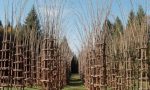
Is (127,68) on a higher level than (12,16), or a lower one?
lower

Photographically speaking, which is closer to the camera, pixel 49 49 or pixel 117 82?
pixel 49 49

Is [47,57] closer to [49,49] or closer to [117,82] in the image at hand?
[49,49]

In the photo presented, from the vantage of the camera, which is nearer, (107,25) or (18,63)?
(18,63)

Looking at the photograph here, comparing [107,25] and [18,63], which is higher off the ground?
[107,25]

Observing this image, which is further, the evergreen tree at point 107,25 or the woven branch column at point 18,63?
the woven branch column at point 18,63

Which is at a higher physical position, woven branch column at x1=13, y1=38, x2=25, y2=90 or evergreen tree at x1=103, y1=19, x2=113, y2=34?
evergreen tree at x1=103, y1=19, x2=113, y2=34

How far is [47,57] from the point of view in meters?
11.3

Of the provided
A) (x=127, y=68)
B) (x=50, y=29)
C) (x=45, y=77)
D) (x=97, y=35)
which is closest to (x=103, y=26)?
(x=97, y=35)

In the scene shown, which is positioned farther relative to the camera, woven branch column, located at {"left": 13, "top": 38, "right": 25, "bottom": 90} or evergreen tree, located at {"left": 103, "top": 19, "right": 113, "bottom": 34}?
woven branch column, located at {"left": 13, "top": 38, "right": 25, "bottom": 90}

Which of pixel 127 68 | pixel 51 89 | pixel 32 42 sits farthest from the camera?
pixel 32 42

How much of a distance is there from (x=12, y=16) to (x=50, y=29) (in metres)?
1.40

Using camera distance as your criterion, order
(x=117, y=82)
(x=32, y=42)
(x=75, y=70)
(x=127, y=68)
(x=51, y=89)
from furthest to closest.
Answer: (x=75, y=70) < (x=32, y=42) < (x=117, y=82) < (x=127, y=68) < (x=51, y=89)

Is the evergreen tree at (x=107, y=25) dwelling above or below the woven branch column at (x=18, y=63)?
above

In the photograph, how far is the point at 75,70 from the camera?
53656 millimetres
